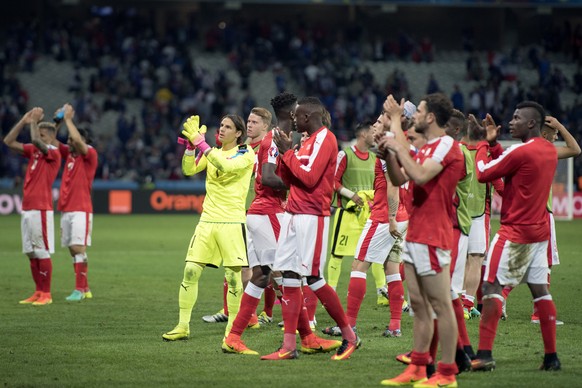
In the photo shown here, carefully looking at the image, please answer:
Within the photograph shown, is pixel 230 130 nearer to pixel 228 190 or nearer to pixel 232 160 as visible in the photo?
pixel 232 160

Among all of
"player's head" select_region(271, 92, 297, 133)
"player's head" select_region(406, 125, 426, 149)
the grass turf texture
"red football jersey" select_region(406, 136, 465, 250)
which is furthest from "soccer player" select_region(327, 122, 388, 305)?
"red football jersey" select_region(406, 136, 465, 250)

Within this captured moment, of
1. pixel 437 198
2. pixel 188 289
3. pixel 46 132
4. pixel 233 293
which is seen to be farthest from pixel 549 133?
pixel 46 132

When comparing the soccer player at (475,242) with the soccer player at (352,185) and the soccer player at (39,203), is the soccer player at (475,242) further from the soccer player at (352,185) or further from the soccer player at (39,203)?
the soccer player at (39,203)

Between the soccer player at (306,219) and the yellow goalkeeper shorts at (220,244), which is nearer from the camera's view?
the soccer player at (306,219)

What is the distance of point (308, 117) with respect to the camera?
8812mm

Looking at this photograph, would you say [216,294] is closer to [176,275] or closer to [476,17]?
[176,275]

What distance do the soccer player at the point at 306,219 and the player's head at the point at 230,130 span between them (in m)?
1.29

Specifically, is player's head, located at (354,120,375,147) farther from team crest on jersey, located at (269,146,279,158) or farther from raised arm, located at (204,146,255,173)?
team crest on jersey, located at (269,146,279,158)

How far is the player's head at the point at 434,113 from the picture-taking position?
24.7 feet

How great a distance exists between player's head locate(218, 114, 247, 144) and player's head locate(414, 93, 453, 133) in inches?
114

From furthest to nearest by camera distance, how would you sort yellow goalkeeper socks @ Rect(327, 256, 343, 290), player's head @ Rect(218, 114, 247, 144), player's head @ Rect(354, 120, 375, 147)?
yellow goalkeeper socks @ Rect(327, 256, 343, 290) < player's head @ Rect(354, 120, 375, 147) < player's head @ Rect(218, 114, 247, 144)

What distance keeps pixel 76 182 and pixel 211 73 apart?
96.5ft

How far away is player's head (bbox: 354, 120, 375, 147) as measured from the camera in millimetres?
11508

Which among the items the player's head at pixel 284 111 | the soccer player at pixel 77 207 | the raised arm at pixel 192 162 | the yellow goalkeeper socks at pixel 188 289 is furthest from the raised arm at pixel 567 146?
the soccer player at pixel 77 207
